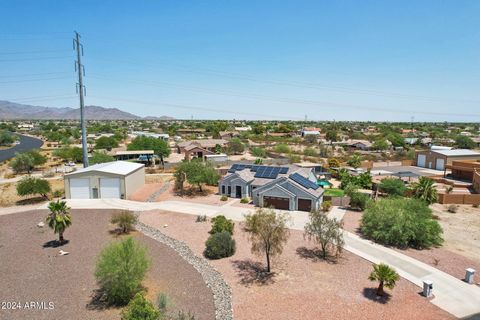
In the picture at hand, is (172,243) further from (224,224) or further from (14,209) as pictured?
(14,209)

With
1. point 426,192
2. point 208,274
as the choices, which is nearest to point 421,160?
point 426,192

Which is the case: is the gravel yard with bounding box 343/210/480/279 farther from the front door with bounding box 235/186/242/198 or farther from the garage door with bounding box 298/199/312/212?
the front door with bounding box 235/186/242/198

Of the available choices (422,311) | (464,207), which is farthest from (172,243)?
(464,207)

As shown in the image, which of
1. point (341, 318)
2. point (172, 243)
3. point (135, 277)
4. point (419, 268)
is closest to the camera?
point (341, 318)

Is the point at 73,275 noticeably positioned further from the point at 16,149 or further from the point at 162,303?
the point at 16,149

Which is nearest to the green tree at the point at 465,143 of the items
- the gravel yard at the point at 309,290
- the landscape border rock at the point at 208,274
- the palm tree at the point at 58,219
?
the gravel yard at the point at 309,290

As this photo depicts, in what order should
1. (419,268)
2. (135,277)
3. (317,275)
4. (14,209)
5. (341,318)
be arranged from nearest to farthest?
(341,318) < (135,277) < (317,275) < (419,268) < (14,209)

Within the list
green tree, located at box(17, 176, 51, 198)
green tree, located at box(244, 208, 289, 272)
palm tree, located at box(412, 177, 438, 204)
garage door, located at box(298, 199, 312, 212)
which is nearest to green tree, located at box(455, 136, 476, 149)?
palm tree, located at box(412, 177, 438, 204)
